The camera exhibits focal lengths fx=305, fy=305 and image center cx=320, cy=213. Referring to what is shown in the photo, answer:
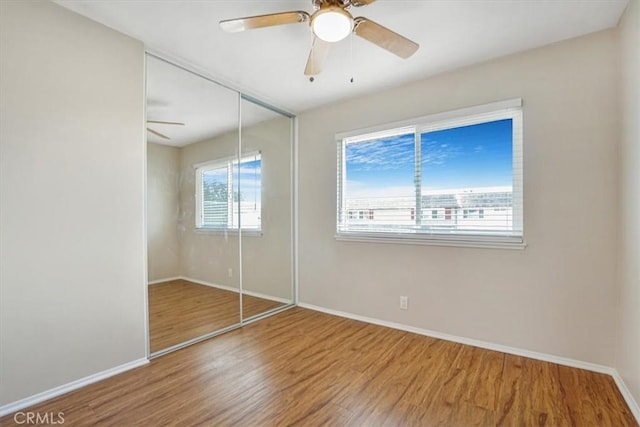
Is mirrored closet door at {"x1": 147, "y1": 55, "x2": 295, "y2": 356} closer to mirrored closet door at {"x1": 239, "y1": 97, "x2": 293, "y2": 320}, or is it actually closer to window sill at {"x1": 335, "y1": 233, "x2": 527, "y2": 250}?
mirrored closet door at {"x1": 239, "y1": 97, "x2": 293, "y2": 320}

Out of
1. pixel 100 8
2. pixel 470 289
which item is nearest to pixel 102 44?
pixel 100 8

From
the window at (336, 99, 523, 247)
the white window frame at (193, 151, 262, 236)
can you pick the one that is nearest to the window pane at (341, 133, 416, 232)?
the window at (336, 99, 523, 247)

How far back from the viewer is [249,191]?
353cm

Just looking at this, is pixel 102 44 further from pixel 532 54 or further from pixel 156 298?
pixel 532 54

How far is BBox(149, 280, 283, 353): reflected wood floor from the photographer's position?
264 cm

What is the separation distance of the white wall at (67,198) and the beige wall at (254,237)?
0.54 m

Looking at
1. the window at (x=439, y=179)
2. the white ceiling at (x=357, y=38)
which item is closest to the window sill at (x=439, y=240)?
the window at (x=439, y=179)

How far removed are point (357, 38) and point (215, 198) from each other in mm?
1995

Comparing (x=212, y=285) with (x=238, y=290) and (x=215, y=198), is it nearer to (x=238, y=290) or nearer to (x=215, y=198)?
(x=238, y=290)

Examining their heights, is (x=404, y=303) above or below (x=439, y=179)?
below

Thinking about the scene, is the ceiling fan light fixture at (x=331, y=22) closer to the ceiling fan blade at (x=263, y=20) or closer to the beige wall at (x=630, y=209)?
the ceiling fan blade at (x=263, y=20)

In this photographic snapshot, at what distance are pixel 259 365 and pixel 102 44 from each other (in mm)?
2667


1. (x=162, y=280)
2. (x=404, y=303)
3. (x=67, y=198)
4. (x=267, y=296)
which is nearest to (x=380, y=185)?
(x=404, y=303)

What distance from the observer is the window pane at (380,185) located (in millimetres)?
3184
